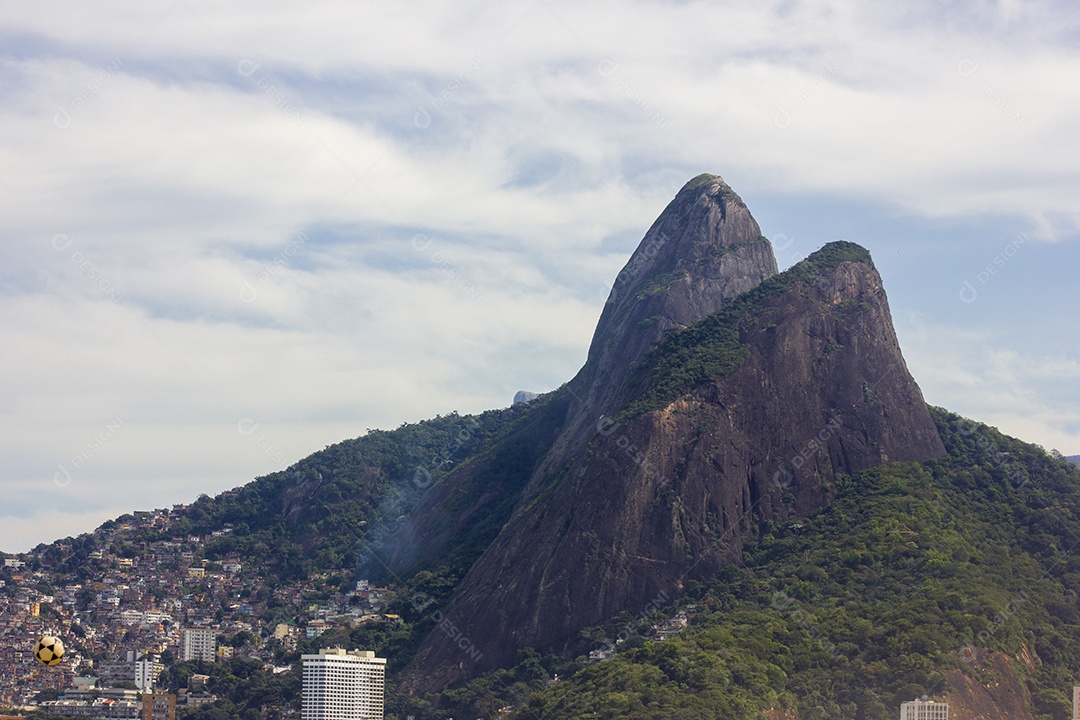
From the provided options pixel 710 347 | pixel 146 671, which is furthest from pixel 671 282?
pixel 146 671

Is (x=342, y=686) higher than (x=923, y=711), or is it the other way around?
(x=342, y=686)

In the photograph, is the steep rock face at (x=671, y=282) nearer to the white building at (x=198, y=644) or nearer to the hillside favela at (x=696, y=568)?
the hillside favela at (x=696, y=568)

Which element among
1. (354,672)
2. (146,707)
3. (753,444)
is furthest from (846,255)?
(146,707)

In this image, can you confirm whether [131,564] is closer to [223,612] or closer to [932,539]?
[223,612]

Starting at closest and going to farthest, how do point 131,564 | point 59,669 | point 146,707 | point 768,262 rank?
point 146,707, point 59,669, point 768,262, point 131,564

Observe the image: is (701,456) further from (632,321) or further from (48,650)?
(48,650)

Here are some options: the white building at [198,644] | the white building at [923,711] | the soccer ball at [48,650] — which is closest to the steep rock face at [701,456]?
the white building at [923,711]

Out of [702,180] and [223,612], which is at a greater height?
[702,180]

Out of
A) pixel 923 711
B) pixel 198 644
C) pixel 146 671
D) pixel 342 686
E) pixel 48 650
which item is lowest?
pixel 923 711
